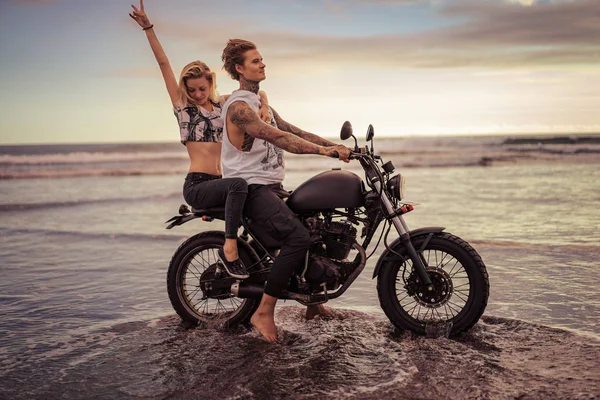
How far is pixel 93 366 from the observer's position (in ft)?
13.5

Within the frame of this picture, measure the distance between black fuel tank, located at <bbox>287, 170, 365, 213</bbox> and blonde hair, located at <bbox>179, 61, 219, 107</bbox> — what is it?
1.34m

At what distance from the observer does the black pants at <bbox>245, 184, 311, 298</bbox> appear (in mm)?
4531

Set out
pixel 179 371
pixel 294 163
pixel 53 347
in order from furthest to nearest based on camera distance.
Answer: pixel 294 163 < pixel 53 347 < pixel 179 371

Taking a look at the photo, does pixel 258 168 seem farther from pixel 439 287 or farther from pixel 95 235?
pixel 95 235

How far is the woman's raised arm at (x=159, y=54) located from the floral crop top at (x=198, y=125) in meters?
0.14

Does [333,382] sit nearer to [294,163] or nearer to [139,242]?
Result: [139,242]

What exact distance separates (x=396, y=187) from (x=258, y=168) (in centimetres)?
108

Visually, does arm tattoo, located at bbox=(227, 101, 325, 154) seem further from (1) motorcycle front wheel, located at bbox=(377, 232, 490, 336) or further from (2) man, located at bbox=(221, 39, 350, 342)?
(1) motorcycle front wheel, located at bbox=(377, 232, 490, 336)

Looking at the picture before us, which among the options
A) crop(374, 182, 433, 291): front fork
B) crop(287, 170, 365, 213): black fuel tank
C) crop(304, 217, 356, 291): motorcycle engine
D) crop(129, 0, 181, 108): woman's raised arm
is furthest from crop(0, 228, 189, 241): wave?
crop(374, 182, 433, 291): front fork

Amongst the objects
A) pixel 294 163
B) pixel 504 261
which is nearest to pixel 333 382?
pixel 504 261

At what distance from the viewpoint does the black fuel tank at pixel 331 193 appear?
4.52m

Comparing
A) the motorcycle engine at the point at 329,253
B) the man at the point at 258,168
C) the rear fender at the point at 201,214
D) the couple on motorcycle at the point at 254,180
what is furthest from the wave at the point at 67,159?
the motorcycle engine at the point at 329,253

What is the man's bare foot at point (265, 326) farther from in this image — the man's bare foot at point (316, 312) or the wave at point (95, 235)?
the wave at point (95, 235)

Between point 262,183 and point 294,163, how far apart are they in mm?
23116
